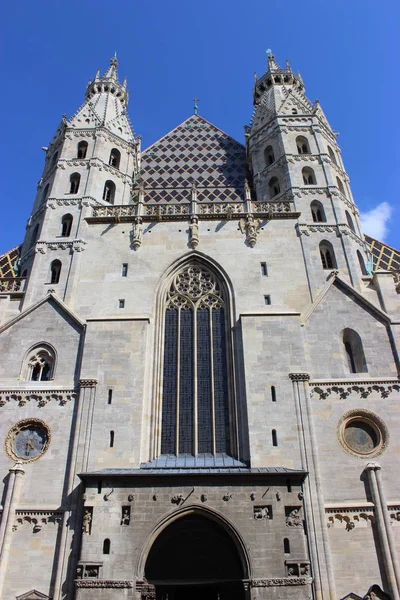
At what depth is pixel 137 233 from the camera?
20.1 m

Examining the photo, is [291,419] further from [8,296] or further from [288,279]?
[8,296]

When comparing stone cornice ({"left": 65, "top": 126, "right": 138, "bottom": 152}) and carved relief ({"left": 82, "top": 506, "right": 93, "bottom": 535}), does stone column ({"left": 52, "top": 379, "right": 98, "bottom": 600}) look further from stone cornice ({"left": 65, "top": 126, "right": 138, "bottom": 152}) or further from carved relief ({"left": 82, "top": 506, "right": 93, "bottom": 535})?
stone cornice ({"left": 65, "top": 126, "right": 138, "bottom": 152})

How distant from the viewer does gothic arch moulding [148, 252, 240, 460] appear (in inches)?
627

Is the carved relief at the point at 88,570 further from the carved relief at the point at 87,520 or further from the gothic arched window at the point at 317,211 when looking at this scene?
the gothic arched window at the point at 317,211

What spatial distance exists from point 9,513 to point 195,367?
693 centimetres

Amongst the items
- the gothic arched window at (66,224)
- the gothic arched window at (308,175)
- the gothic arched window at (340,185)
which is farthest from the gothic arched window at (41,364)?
the gothic arched window at (340,185)

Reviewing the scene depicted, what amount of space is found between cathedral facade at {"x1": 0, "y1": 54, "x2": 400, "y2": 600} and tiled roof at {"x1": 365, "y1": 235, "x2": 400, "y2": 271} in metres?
1.34

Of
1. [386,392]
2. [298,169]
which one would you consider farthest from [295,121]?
[386,392]

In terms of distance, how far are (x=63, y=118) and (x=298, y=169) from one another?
1170cm

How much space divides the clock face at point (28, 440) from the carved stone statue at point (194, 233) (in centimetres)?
844

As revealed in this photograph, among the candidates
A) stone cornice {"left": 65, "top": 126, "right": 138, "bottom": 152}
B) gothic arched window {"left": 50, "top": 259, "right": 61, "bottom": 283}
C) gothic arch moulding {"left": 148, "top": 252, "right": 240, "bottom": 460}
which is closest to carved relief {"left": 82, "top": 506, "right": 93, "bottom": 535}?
gothic arch moulding {"left": 148, "top": 252, "right": 240, "bottom": 460}

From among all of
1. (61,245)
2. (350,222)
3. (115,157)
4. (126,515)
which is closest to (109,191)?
(115,157)

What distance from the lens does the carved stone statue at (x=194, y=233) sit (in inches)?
776

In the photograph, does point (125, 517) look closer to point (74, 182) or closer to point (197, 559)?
point (197, 559)
